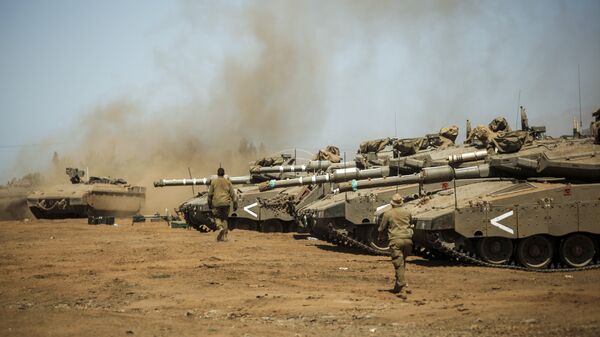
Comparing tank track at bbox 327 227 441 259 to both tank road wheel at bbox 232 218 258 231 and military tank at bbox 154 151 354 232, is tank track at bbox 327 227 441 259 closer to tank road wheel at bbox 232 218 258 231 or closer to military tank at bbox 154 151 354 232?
military tank at bbox 154 151 354 232

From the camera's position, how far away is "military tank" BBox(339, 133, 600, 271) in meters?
13.6

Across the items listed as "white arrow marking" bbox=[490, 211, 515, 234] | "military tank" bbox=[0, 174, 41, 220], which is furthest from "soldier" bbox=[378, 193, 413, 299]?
"military tank" bbox=[0, 174, 41, 220]

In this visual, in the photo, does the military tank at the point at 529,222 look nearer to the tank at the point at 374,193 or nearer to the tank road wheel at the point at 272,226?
the tank at the point at 374,193

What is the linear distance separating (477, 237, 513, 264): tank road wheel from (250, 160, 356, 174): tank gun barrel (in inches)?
429

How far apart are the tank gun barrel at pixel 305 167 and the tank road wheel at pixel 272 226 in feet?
6.80

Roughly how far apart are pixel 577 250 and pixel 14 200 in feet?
97.2

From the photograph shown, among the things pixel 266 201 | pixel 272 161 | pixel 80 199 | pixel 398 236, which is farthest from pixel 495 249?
pixel 80 199

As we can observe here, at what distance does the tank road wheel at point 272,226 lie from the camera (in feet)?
84.5

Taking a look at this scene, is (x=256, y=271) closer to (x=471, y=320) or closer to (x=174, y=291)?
(x=174, y=291)

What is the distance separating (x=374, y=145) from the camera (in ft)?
83.4

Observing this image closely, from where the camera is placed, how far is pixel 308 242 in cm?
2166

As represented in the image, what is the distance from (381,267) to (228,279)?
3.37 m

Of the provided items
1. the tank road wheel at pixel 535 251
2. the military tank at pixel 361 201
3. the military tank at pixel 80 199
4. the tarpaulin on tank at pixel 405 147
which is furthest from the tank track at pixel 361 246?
the military tank at pixel 80 199

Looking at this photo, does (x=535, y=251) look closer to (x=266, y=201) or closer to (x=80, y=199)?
(x=266, y=201)
